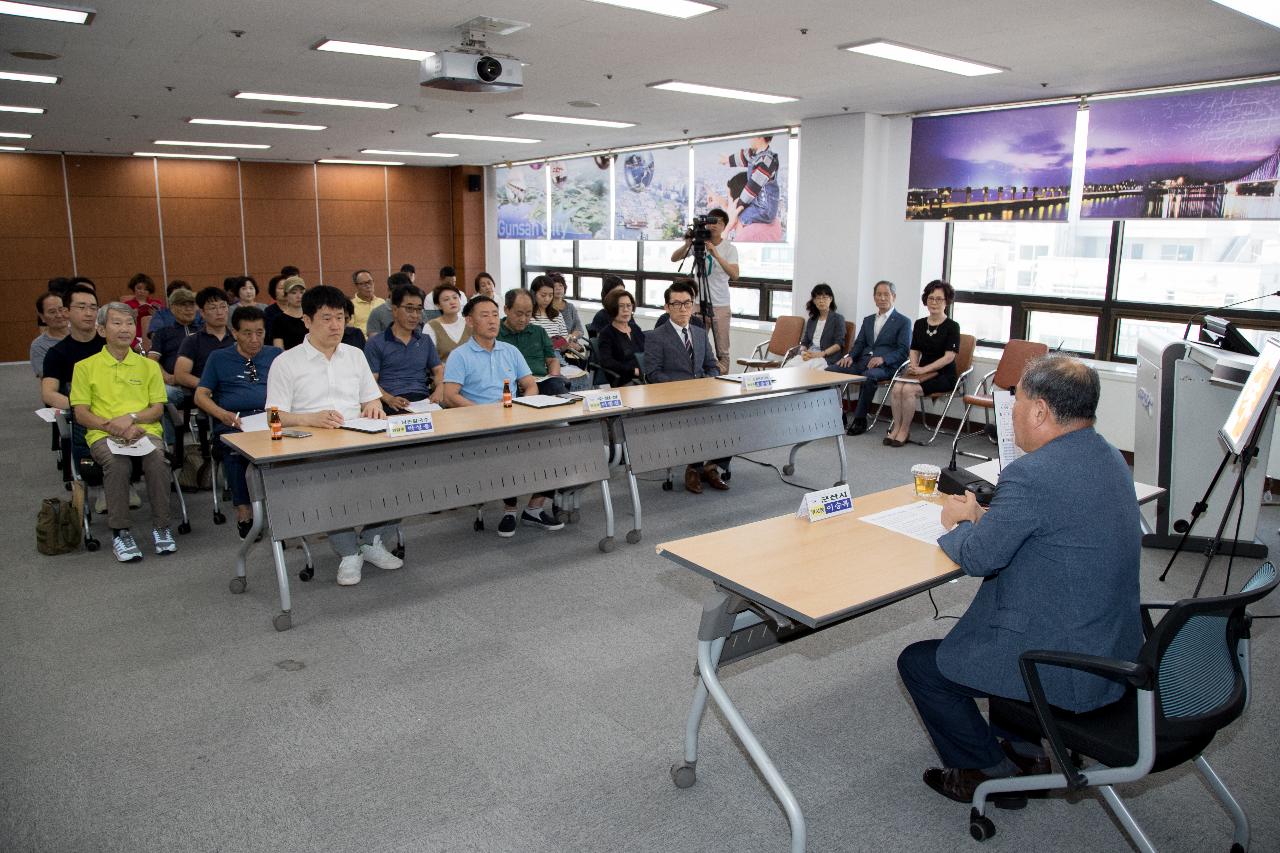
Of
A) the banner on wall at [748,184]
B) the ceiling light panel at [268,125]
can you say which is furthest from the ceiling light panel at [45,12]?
the banner on wall at [748,184]

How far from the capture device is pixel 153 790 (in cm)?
247

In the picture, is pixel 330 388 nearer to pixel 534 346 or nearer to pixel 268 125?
pixel 534 346

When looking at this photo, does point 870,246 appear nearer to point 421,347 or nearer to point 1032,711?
point 421,347

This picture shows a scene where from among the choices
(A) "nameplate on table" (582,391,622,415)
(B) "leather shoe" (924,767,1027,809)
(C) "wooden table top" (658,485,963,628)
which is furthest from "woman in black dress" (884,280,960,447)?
(B) "leather shoe" (924,767,1027,809)

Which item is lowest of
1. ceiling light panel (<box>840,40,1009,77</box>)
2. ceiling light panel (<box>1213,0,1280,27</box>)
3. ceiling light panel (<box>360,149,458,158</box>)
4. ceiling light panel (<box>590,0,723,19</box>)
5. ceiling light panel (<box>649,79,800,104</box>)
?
ceiling light panel (<box>1213,0,1280,27</box>)

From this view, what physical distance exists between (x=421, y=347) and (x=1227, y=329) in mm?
4411

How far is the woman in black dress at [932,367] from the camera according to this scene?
6.90 metres

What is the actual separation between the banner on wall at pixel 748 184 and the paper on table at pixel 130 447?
619 centimetres

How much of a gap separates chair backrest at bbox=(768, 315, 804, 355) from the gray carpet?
13.9ft

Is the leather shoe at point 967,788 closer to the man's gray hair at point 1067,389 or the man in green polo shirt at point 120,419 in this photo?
the man's gray hair at point 1067,389

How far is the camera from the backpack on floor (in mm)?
4371

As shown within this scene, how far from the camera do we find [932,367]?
6891mm

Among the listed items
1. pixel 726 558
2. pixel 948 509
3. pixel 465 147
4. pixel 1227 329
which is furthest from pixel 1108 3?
pixel 465 147

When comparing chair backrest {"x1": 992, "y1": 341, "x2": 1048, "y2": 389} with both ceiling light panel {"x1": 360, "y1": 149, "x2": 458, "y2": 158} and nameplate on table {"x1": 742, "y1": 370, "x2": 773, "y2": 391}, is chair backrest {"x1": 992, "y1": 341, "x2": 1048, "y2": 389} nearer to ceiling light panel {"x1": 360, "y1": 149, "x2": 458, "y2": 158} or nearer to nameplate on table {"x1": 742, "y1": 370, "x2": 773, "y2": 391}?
nameplate on table {"x1": 742, "y1": 370, "x2": 773, "y2": 391}
